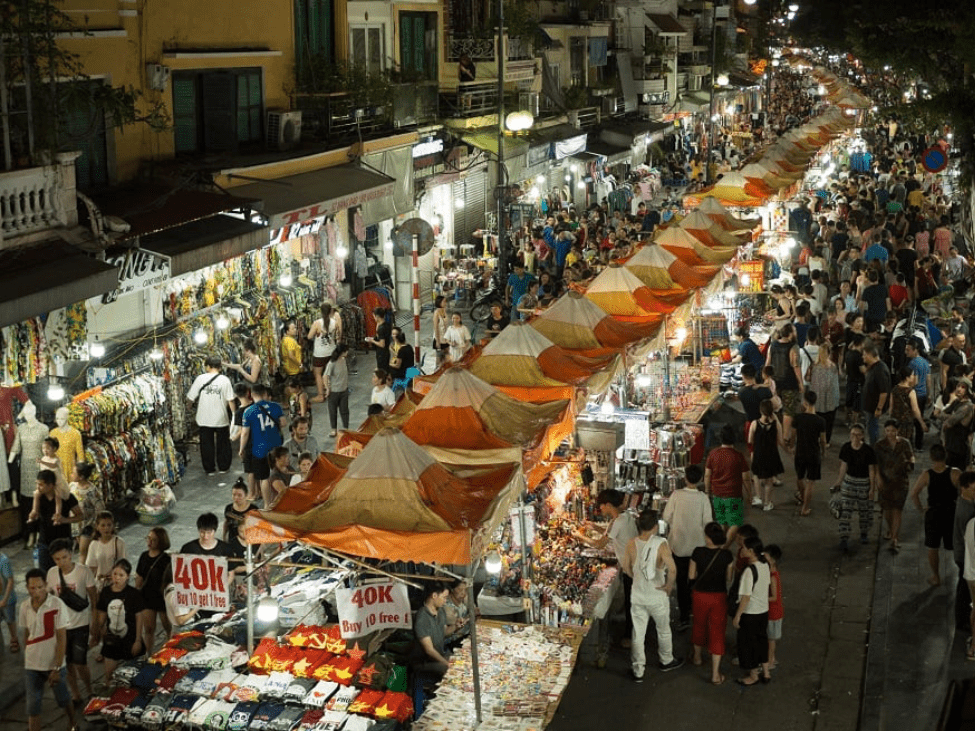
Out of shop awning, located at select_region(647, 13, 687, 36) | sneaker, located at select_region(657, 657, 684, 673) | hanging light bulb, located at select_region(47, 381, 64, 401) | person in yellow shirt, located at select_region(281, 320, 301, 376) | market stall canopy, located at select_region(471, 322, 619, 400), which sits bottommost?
sneaker, located at select_region(657, 657, 684, 673)

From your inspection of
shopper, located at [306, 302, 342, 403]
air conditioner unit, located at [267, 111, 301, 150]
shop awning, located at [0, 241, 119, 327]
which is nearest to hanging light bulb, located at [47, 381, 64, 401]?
shop awning, located at [0, 241, 119, 327]

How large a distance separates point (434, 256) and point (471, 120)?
3.13 meters

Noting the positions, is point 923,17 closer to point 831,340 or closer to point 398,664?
point 831,340

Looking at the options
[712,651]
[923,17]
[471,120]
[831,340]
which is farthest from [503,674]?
[471,120]

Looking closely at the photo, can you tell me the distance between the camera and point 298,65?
22188 mm

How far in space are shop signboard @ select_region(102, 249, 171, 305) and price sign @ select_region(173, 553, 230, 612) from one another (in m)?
5.21

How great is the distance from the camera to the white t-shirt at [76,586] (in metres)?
10.3

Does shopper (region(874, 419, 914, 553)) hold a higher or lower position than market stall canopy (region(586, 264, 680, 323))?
lower

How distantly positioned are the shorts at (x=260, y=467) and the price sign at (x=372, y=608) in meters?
5.20

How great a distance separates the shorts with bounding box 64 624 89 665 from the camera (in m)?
10.4

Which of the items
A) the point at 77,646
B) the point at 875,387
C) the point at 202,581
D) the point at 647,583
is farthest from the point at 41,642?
the point at 875,387

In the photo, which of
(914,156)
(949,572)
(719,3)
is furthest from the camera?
(719,3)

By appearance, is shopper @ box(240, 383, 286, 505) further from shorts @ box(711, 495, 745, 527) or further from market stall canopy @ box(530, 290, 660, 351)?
shorts @ box(711, 495, 745, 527)

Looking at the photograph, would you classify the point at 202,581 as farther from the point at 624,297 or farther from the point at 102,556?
the point at 624,297
